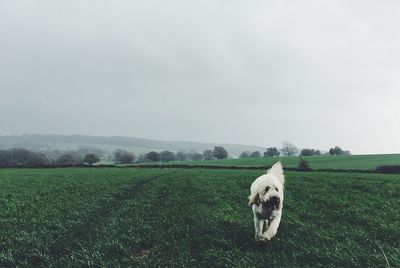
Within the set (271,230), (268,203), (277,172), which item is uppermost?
(277,172)

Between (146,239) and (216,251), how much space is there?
2974mm

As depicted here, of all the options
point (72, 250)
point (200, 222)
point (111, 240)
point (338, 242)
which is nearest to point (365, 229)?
point (338, 242)

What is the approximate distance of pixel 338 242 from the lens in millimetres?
10117

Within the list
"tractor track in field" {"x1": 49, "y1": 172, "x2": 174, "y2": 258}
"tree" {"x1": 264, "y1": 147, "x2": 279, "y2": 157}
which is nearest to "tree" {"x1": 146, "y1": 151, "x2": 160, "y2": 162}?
"tree" {"x1": 264, "y1": 147, "x2": 279, "y2": 157}

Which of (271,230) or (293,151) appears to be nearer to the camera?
(271,230)

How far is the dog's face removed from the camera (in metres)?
10.7

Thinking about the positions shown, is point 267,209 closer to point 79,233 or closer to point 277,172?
point 277,172

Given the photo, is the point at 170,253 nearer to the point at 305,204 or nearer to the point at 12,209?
the point at 305,204

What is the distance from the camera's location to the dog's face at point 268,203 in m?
10.7

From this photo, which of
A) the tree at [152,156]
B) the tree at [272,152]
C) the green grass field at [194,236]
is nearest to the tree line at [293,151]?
the tree at [272,152]

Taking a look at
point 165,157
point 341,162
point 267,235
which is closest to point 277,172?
point 267,235

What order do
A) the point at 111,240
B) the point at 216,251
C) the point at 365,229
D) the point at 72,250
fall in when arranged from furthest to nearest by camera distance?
the point at 365,229 < the point at 111,240 < the point at 72,250 < the point at 216,251

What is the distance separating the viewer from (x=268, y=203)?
10766mm

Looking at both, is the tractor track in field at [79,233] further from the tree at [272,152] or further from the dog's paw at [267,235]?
the tree at [272,152]
